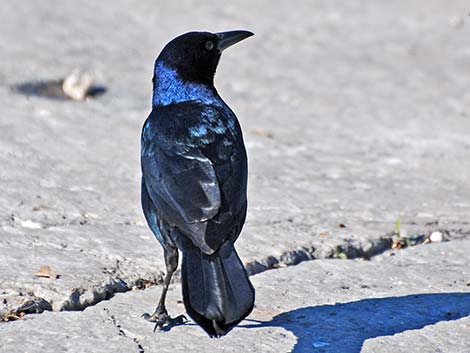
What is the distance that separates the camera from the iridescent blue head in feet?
15.0

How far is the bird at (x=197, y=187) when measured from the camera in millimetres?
3570

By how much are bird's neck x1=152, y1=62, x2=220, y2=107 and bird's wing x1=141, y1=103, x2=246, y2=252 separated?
0.30ft

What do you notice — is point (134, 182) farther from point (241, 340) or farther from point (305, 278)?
point (241, 340)

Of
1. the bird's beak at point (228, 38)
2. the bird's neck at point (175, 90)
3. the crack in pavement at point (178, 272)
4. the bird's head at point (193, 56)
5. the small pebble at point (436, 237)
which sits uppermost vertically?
the bird's beak at point (228, 38)

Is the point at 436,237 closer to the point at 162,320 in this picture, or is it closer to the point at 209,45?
the point at 209,45

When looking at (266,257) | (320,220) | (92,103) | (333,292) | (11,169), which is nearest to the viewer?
(333,292)

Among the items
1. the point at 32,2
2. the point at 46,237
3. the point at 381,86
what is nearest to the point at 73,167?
the point at 46,237

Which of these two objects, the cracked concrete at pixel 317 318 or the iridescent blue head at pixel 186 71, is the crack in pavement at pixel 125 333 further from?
the iridescent blue head at pixel 186 71

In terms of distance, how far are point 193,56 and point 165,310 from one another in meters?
1.16

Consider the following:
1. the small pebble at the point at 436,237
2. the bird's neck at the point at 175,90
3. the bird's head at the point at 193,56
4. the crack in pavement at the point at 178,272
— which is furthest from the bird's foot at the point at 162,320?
the small pebble at the point at 436,237

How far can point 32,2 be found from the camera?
8547 mm

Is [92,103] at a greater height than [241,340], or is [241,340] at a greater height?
[92,103]

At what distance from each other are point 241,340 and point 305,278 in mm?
674

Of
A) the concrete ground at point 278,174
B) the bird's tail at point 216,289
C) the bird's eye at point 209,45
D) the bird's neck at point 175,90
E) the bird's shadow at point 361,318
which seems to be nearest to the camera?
the bird's tail at point 216,289
